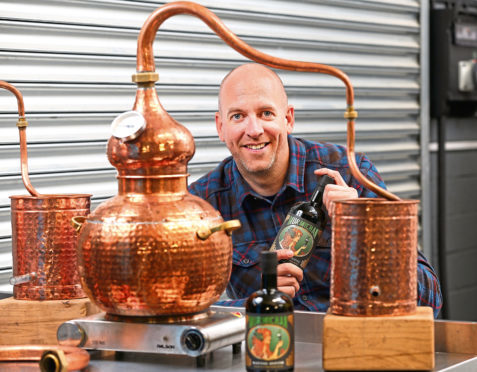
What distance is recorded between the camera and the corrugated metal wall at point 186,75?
2.92 metres

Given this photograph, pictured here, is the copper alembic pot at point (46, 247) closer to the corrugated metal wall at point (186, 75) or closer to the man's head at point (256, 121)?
the man's head at point (256, 121)

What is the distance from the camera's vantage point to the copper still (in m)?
1.40

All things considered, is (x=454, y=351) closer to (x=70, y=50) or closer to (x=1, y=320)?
(x=1, y=320)

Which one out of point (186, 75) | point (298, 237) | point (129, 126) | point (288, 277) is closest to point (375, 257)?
point (129, 126)

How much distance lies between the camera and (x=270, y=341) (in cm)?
131

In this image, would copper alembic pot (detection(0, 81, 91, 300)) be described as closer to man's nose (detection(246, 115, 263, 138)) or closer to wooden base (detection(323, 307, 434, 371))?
wooden base (detection(323, 307, 434, 371))

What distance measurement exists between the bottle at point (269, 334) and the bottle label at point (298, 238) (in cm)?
55

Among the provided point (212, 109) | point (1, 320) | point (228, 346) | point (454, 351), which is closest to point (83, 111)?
point (212, 109)

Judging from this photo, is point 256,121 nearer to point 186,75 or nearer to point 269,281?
point 186,75

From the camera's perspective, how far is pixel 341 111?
4.29 m

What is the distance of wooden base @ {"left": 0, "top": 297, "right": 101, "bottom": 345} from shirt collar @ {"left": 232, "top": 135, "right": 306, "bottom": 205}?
3.63 feet

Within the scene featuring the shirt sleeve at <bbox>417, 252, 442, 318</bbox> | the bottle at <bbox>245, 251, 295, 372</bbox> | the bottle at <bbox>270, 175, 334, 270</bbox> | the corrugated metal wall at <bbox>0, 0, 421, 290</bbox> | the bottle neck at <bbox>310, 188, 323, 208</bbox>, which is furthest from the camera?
the corrugated metal wall at <bbox>0, 0, 421, 290</bbox>

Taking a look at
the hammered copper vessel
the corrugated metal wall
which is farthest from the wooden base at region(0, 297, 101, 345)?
the corrugated metal wall

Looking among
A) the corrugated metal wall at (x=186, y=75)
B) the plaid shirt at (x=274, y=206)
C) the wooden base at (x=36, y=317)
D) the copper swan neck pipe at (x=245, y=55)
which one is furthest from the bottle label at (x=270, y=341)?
the corrugated metal wall at (x=186, y=75)
